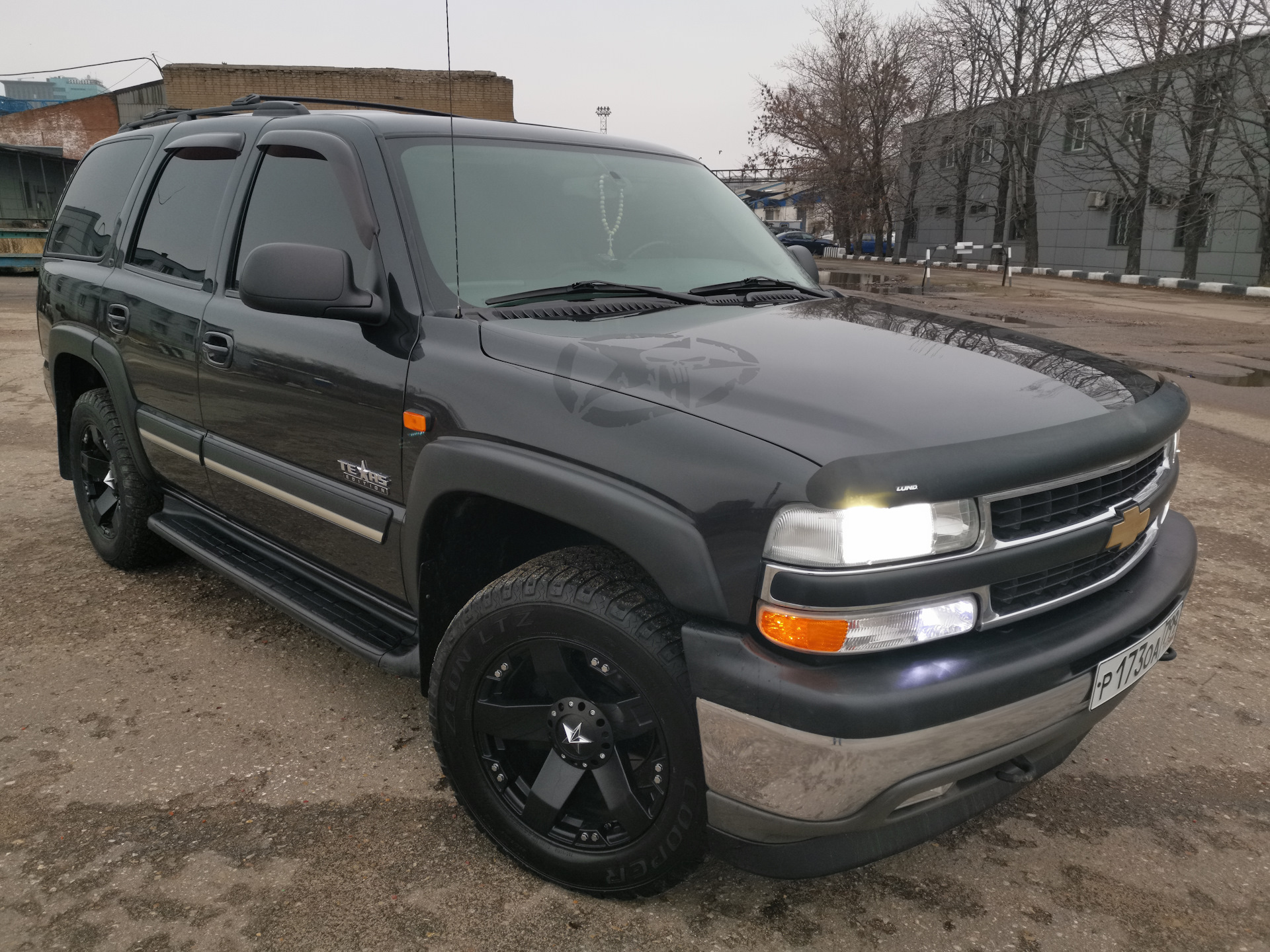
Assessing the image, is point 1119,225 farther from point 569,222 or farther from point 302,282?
point 302,282

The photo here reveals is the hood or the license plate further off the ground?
the hood

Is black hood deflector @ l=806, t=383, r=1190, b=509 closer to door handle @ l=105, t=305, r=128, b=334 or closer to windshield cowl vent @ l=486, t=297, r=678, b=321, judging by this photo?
windshield cowl vent @ l=486, t=297, r=678, b=321

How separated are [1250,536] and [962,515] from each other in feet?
13.0

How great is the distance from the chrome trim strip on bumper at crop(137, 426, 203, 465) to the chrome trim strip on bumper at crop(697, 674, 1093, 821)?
2.25 m

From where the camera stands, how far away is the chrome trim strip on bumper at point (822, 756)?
1645mm

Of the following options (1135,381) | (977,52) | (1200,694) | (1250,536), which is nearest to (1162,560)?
(1135,381)

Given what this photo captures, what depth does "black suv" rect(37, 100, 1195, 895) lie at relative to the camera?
1.68 metres

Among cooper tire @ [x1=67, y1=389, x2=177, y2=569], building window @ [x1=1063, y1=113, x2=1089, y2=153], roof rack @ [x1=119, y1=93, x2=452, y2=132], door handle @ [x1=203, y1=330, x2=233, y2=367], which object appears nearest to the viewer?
door handle @ [x1=203, y1=330, x2=233, y2=367]

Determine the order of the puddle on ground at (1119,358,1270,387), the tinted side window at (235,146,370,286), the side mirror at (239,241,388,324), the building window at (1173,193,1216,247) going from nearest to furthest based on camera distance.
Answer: the side mirror at (239,241,388,324)
the tinted side window at (235,146,370,286)
the puddle on ground at (1119,358,1270,387)
the building window at (1173,193,1216,247)

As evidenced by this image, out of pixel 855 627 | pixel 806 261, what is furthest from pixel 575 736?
pixel 806 261

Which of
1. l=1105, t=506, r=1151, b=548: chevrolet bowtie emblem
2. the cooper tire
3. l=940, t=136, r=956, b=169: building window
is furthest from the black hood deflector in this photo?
l=940, t=136, r=956, b=169: building window

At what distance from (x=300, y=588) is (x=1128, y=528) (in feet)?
7.55

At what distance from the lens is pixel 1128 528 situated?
202cm

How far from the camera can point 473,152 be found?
9.05 ft
